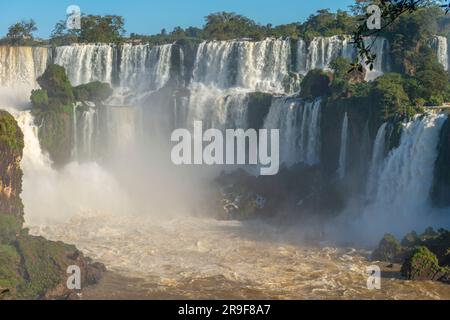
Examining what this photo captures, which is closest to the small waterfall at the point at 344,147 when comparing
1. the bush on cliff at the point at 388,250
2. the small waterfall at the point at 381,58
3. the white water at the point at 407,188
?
the white water at the point at 407,188

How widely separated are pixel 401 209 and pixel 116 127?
52.3 feet

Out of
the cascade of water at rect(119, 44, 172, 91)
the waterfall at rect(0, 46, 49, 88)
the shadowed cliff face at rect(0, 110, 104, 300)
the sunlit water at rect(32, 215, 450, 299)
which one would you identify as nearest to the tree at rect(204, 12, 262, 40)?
the cascade of water at rect(119, 44, 172, 91)

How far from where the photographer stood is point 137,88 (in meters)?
40.7

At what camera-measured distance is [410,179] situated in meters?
24.3

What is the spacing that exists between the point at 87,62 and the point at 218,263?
23.8 m

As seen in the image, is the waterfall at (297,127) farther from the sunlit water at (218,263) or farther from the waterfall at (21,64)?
the waterfall at (21,64)

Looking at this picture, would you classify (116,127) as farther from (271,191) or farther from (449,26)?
(449,26)

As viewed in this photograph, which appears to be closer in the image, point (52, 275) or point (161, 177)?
point (52, 275)

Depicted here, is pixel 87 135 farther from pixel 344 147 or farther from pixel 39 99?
pixel 344 147

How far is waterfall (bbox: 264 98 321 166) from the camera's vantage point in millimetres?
29953

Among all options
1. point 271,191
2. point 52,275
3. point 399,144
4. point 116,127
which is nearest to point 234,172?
point 271,191

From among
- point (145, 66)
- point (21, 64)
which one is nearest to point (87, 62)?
point (145, 66)

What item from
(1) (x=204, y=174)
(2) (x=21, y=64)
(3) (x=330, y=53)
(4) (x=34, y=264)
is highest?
(3) (x=330, y=53)
